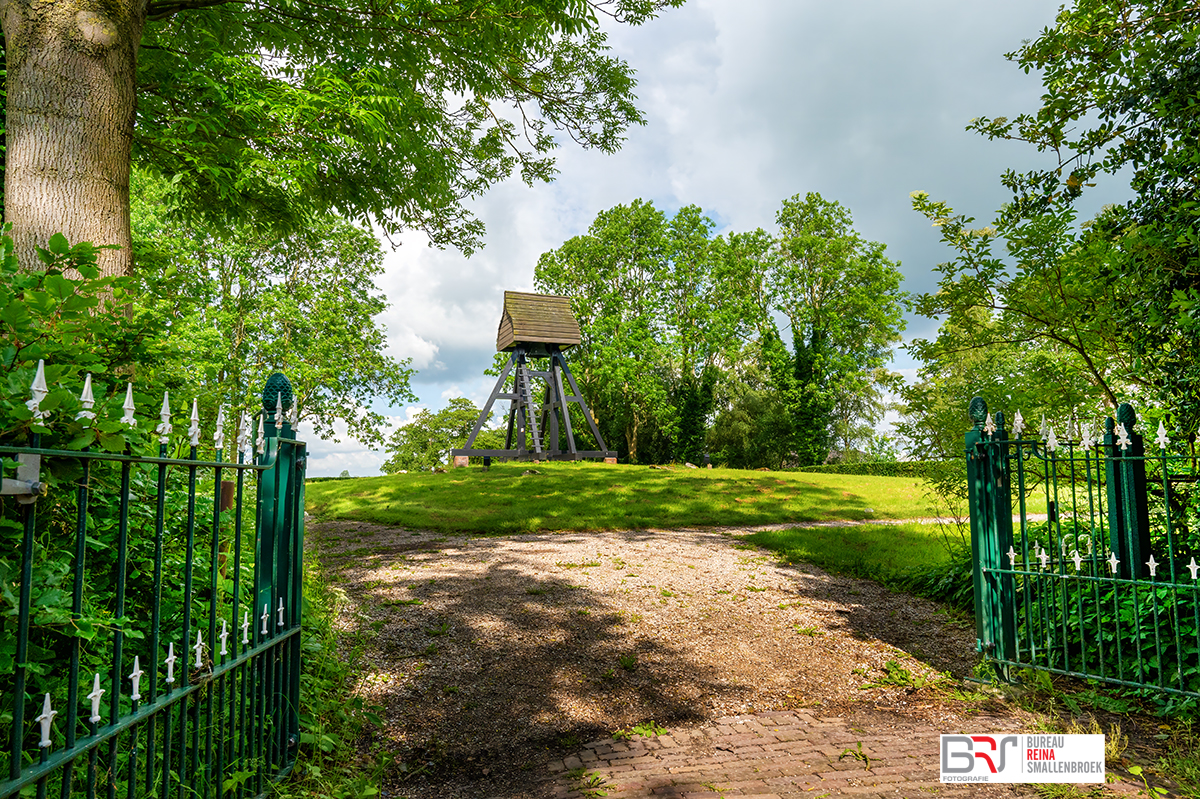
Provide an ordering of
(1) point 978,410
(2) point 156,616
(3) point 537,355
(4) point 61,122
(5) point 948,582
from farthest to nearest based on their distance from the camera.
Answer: (3) point 537,355
(5) point 948,582
(1) point 978,410
(4) point 61,122
(2) point 156,616

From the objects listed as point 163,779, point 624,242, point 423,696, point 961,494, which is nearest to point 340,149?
point 423,696

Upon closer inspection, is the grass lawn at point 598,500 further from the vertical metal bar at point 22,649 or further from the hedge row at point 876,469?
the vertical metal bar at point 22,649

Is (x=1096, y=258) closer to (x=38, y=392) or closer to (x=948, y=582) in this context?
(x=948, y=582)

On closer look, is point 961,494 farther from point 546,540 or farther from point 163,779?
point 163,779

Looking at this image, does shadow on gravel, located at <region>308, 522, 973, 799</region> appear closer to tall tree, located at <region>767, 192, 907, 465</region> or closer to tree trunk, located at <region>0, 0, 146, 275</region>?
tree trunk, located at <region>0, 0, 146, 275</region>

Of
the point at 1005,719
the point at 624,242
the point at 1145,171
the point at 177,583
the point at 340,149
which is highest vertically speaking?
the point at 624,242

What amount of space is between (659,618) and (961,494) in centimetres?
365

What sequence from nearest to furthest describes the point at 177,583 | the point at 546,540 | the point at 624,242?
the point at 177,583 < the point at 546,540 < the point at 624,242

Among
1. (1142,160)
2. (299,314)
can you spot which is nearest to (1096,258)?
(1142,160)

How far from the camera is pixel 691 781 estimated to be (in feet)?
11.0

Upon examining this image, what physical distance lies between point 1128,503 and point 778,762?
3.24 m

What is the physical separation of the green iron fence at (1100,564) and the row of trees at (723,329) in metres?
24.1

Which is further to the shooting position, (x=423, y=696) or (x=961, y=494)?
(x=961, y=494)

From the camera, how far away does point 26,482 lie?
5.67 ft
